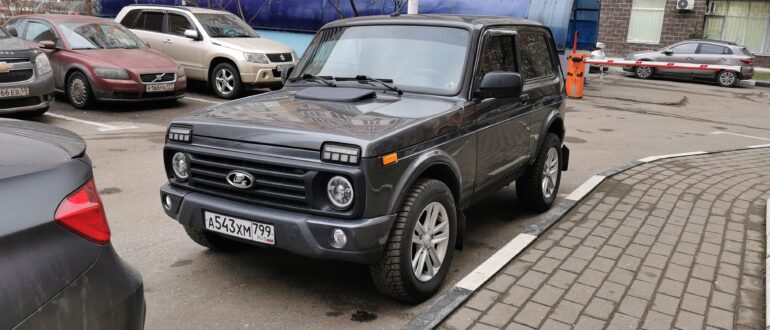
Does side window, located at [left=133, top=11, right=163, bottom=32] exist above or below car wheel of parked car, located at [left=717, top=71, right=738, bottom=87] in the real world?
above

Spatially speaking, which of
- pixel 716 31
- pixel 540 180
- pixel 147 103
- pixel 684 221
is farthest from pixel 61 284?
pixel 716 31

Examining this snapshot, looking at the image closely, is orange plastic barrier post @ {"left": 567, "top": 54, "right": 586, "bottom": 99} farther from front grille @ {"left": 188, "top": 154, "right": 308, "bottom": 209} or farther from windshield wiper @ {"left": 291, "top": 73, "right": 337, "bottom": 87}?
front grille @ {"left": 188, "top": 154, "right": 308, "bottom": 209}

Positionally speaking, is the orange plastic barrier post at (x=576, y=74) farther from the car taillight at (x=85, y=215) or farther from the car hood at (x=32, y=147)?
the car taillight at (x=85, y=215)

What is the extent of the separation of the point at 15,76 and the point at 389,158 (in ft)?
23.5

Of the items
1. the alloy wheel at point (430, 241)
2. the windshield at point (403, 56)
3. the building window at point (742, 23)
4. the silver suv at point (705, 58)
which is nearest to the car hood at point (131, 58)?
the windshield at point (403, 56)

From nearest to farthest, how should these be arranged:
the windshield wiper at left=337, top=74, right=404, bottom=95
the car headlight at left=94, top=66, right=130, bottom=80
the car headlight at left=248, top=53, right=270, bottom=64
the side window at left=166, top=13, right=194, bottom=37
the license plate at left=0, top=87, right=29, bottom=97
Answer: the windshield wiper at left=337, top=74, right=404, bottom=95 → the license plate at left=0, top=87, right=29, bottom=97 → the car headlight at left=94, top=66, right=130, bottom=80 → the car headlight at left=248, top=53, right=270, bottom=64 → the side window at left=166, top=13, right=194, bottom=37

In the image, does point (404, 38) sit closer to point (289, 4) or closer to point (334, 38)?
point (334, 38)

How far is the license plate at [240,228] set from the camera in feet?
11.8

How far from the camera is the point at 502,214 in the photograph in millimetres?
5945

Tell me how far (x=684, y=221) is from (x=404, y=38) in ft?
10.0

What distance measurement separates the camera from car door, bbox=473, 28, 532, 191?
15.2 ft

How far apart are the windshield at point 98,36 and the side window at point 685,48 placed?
1841 centimetres

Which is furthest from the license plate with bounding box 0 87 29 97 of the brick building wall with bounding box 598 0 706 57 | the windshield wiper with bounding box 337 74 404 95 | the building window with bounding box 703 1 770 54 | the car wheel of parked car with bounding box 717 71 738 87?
the building window with bounding box 703 1 770 54

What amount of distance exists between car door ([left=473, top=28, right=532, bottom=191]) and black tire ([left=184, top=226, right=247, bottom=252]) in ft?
5.97
